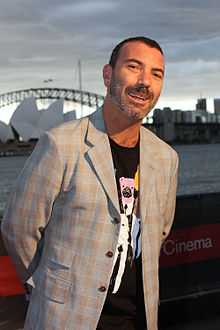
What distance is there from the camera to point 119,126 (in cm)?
213

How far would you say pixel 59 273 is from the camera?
201cm

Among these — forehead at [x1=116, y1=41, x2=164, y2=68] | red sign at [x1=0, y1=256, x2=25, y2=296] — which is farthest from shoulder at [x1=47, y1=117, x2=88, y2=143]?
red sign at [x1=0, y1=256, x2=25, y2=296]

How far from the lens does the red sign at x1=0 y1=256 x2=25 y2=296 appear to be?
4352 mm

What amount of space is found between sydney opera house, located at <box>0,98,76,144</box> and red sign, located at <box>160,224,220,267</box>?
71179mm

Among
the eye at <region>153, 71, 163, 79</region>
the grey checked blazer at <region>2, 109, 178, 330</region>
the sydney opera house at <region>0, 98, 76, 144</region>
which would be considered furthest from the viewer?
the sydney opera house at <region>0, 98, 76, 144</region>

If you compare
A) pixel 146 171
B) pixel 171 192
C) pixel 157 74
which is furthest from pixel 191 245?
pixel 157 74

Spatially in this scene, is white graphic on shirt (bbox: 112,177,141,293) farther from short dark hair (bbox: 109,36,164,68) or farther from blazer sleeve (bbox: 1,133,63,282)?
short dark hair (bbox: 109,36,164,68)

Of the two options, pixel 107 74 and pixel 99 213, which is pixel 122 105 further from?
pixel 99 213

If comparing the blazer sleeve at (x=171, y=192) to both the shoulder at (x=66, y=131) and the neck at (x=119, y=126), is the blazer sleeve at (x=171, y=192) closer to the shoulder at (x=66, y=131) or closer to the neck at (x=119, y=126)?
the neck at (x=119, y=126)

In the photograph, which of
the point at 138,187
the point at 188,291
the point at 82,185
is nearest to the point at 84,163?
the point at 82,185

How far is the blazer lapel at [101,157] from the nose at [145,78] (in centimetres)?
19

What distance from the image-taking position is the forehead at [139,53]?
207 cm

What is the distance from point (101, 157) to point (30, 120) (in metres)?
77.0

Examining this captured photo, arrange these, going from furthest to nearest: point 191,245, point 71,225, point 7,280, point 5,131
Answer: point 5,131 < point 191,245 < point 7,280 < point 71,225
